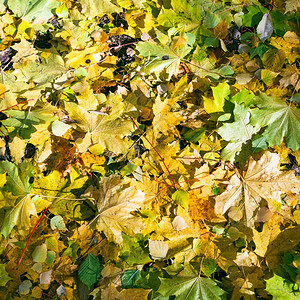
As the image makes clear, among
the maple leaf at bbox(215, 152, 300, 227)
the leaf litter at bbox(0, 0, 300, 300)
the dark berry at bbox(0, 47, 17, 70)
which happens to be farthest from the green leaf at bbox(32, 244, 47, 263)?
the dark berry at bbox(0, 47, 17, 70)

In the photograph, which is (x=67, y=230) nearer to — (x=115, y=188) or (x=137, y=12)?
(x=115, y=188)

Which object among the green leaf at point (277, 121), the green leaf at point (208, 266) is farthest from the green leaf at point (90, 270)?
the green leaf at point (277, 121)

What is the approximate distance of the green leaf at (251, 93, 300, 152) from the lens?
5.32ft

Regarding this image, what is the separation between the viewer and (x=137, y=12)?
6.07 ft

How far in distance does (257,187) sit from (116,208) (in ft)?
2.63

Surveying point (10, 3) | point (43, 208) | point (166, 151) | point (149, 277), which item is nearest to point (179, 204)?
point (166, 151)

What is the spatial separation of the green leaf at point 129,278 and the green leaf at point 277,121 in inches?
42.3

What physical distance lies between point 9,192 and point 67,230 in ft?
1.29

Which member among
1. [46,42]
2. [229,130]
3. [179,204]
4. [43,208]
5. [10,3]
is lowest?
[179,204]

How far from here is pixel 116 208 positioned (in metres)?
1.58

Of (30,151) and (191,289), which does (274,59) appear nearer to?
(191,289)

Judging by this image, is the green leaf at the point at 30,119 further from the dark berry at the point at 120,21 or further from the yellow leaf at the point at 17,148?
the dark berry at the point at 120,21

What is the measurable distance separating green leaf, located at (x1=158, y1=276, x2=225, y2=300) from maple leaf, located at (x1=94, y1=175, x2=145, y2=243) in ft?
1.08

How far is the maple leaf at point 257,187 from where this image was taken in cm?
162
